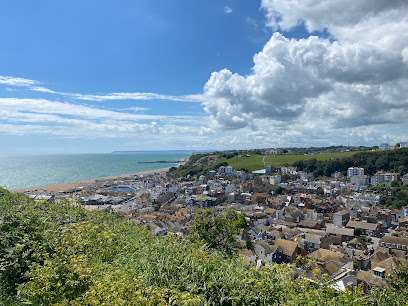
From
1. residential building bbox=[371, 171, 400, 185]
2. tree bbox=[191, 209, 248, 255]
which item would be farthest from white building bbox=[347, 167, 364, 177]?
A: tree bbox=[191, 209, 248, 255]

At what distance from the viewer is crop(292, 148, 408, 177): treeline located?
59781mm

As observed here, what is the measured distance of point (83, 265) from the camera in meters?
3.60

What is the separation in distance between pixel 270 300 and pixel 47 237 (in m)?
4.08

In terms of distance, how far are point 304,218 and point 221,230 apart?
93.6ft

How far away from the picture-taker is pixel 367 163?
64.2 metres

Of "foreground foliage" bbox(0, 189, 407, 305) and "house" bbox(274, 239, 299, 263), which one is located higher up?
"foreground foliage" bbox(0, 189, 407, 305)

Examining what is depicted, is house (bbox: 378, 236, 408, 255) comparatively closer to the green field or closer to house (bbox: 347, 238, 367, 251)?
house (bbox: 347, 238, 367, 251)

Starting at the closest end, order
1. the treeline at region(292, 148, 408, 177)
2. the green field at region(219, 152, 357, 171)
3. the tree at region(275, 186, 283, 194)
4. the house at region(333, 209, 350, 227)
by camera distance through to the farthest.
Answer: the house at region(333, 209, 350, 227) → the tree at region(275, 186, 283, 194) → the treeline at region(292, 148, 408, 177) → the green field at region(219, 152, 357, 171)

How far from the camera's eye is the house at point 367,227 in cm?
2778

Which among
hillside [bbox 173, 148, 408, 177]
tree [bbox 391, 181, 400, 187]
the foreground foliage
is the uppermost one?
the foreground foliage

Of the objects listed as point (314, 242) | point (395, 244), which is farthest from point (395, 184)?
point (314, 242)

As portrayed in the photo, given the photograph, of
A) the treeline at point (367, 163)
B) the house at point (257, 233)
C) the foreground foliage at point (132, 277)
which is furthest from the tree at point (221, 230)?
the treeline at point (367, 163)

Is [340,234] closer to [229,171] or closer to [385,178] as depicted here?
[385,178]

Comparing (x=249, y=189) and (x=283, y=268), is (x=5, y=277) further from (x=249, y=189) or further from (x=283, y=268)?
(x=249, y=189)
